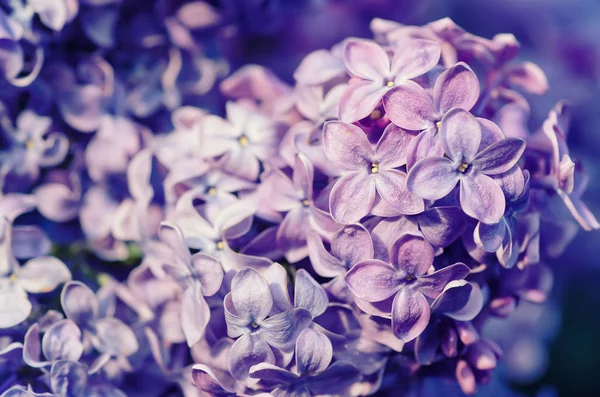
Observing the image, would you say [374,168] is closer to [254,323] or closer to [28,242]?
[254,323]

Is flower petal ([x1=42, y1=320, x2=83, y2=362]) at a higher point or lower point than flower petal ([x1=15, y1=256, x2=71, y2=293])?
lower

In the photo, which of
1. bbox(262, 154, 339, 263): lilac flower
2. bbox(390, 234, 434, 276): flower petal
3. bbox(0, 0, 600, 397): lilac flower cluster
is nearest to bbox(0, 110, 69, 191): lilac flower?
bbox(0, 0, 600, 397): lilac flower cluster

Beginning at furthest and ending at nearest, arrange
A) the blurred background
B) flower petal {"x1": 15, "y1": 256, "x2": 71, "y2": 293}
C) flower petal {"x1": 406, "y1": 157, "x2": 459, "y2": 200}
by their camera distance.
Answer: the blurred background, flower petal {"x1": 15, "y1": 256, "x2": 71, "y2": 293}, flower petal {"x1": 406, "y1": 157, "x2": 459, "y2": 200}

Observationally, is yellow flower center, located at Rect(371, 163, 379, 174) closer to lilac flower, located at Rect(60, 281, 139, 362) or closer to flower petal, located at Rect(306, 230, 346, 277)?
flower petal, located at Rect(306, 230, 346, 277)

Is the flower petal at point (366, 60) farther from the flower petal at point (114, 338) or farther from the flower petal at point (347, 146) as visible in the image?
the flower petal at point (114, 338)

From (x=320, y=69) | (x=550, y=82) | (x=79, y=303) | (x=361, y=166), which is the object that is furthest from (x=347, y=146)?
(x=550, y=82)

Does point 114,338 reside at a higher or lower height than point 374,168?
lower

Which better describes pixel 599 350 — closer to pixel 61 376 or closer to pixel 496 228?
pixel 496 228

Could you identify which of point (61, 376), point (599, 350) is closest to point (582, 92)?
point (599, 350)
